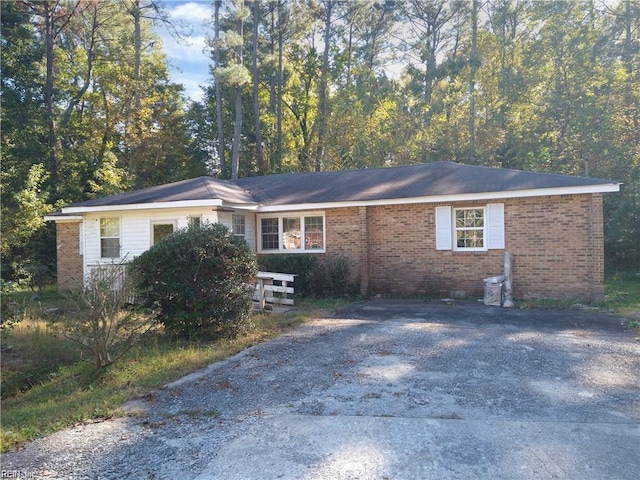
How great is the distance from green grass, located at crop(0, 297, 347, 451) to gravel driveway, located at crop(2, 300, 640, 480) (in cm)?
29

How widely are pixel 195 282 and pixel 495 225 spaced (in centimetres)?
855

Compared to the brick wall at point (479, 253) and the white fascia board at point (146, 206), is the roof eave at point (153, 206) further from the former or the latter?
the brick wall at point (479, 253)

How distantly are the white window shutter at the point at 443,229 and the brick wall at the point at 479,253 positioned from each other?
0.17 meters

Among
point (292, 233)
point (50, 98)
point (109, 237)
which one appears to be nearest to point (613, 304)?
point (292, 233)

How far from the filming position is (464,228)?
42.5ft

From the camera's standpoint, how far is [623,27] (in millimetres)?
26391

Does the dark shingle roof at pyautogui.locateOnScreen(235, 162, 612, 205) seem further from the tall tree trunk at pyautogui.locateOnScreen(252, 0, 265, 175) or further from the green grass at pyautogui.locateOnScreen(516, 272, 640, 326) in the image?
the tall tree trunk at pyautogui.locateOnScreen(252, 0, 265, 175)

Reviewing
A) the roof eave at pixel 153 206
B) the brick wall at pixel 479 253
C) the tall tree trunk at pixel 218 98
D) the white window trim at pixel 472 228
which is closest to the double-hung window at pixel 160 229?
the roof eave at pixel 153 206

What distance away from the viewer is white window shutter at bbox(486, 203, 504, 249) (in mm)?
12453

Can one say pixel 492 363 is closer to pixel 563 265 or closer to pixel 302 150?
pixel 563 265

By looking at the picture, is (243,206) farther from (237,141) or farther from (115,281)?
(237,141)

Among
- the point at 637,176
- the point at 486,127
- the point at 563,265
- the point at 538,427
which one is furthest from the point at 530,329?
the point at 486,127

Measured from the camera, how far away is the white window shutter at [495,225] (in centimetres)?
1245

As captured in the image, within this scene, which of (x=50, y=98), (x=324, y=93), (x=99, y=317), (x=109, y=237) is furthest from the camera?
(x=324, y=93)
